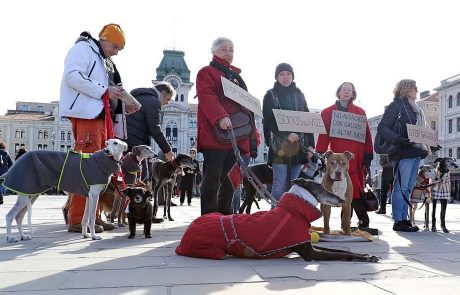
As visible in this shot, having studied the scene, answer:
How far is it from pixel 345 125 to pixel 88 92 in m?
3.37

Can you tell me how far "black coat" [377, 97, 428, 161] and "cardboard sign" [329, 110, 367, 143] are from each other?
72 centimetres

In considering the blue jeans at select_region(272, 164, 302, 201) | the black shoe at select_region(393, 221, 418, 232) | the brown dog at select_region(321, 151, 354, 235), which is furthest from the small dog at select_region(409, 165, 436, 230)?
the blue jeans at select_region(272, 164, 302, 201)

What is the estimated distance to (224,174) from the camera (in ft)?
17.7

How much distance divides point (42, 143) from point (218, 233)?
287 feet

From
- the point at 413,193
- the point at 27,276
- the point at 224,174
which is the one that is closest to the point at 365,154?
the point at 413,193

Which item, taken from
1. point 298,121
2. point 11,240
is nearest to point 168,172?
point 298,121

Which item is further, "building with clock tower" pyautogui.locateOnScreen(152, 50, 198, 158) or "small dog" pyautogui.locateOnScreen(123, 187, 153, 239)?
"building with clock tower" pyautogui.locateOnScreen(152, 50, 198, 158)

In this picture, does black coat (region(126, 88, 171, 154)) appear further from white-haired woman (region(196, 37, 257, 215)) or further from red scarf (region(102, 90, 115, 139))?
white-haired woman (region(196, 37, 257, 215))

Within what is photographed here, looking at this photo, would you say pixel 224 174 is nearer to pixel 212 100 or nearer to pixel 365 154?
pixel 212 100

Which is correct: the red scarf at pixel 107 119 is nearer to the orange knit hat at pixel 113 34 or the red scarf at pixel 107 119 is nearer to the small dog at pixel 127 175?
the orange knit hat at pixel 113 34

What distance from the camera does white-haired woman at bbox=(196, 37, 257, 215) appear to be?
516 cm

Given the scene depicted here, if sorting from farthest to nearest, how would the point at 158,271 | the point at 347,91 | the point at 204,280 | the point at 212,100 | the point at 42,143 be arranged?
the point at 42,143 → the point at 347,91 → the point at 212,100 → the point at 158,271 → the point at 204,280

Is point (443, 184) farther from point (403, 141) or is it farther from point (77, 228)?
point (77, 228)

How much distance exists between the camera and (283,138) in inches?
243
